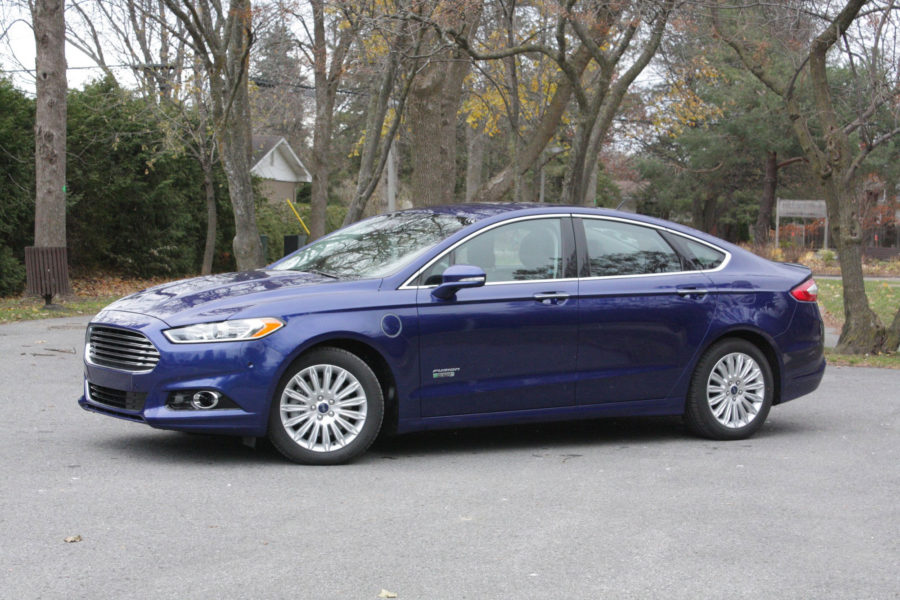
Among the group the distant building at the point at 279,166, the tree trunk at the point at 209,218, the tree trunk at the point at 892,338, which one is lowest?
the tree trunk at the point at 892,338

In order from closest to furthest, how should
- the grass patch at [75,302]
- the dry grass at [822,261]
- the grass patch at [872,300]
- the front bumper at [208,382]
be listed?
1. the front bumper at [208,382]
2. the grass patch at [75,302]
3. the grass patch at [872,300]
4. the dry grass at [822,261]

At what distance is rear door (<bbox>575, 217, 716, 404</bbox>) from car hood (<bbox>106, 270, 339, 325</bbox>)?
182 cm

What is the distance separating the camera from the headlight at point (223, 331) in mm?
6109

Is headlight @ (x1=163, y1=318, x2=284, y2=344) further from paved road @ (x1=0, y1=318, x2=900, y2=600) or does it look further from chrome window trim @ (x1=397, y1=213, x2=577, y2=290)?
chrome window trim @ (x1=397, y1=213, x2=577, y2=290)

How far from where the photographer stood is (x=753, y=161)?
156 ft

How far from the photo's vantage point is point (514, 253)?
23.3 feet

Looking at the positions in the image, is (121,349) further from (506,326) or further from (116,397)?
(506,326)

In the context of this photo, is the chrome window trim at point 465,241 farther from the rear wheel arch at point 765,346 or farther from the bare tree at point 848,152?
the bare tree at point 848,152

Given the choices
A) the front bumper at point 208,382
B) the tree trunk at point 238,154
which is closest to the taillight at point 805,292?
the front bumper at point 208,382

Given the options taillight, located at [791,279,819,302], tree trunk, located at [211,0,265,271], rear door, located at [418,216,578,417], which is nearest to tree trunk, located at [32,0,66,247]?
tree trunk, located at [211,0,265,271]

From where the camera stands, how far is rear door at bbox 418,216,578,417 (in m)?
6.64

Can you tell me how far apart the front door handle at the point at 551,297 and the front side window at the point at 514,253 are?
0.14 metres

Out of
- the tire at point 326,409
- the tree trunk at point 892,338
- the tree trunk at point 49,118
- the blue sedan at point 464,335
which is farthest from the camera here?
the tree trunk at point 49,118

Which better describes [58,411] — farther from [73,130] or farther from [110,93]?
[110,93]
